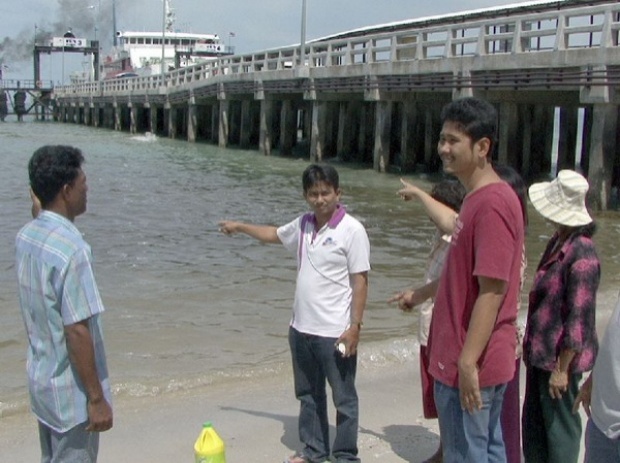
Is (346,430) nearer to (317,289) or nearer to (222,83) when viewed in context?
(317,289)

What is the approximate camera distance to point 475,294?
8.91ft

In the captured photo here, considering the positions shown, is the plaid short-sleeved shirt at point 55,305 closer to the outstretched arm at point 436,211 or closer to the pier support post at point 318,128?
the outstretched arm at point 436,211

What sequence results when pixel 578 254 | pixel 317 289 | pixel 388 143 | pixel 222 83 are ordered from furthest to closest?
pixel 222 83, pixel 388 143, pixel 317 289, pixel 578 254

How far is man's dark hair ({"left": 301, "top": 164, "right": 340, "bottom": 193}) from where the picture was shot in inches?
147

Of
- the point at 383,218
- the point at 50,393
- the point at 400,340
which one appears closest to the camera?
the point at 50,393

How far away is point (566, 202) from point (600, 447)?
3.29 ft

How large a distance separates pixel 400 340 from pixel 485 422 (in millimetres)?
3875

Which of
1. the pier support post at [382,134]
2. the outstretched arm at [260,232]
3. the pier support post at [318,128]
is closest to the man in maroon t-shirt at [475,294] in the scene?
the outstretched arm at [260,232]

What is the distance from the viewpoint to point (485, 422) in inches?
112

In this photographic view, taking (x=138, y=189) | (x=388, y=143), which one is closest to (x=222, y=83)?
(x=388, y=143)

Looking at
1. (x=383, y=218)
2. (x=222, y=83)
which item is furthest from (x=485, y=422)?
(x=222, y=83)

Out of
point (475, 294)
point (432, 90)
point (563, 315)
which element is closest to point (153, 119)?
point (432, 90)

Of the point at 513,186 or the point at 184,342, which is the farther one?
the point at 184,342

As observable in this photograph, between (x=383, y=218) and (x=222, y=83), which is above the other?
(x=222, y=83)
